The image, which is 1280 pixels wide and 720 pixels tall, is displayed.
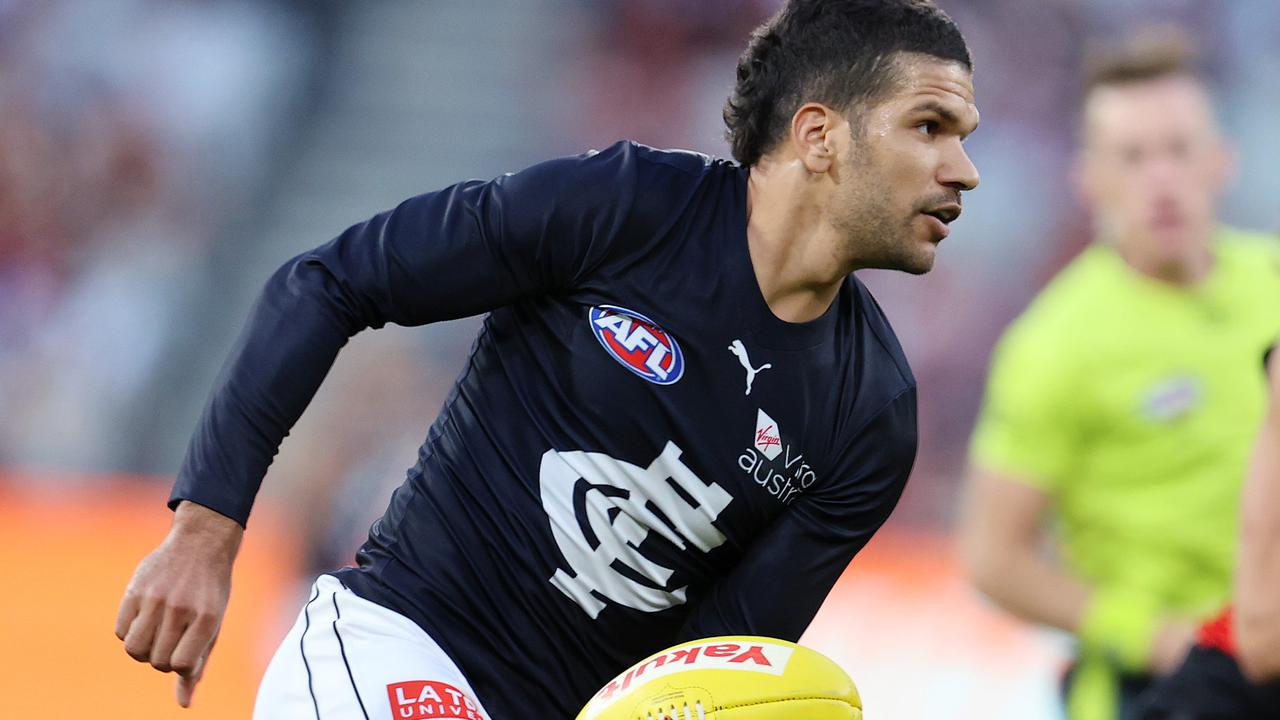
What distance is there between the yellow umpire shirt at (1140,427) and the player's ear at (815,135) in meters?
1.87

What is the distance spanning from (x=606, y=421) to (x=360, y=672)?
593mm

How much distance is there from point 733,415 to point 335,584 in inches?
30.8

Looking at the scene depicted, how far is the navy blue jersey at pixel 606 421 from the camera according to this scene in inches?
112

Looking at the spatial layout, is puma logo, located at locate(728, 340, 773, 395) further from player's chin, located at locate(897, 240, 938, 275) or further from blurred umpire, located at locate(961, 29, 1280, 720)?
blurred umpire, located at locate(961, 29, 1280, 720)

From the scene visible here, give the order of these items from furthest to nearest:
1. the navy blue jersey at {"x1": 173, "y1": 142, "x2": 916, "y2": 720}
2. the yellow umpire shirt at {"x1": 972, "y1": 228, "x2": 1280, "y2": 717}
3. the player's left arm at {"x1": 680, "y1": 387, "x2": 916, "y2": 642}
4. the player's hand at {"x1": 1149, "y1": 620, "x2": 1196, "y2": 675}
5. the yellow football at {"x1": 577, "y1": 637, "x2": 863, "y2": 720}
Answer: the yellow umpire shirt at {"x1": 972, "y1": 228, "x2": 1280, "y2": 717} < the player's hand at {"x1": 1149, "y1": 620, "x2": 1196, "y2": 675} < the player's left arm at {"x1": 680, "y1": 387, "x2": 916, "y2": 642} < the navy blue jersey at {"x1": 173, "y1": 142, "x2": 916, "y2": 720} < the yellow football at {"x1": 577, "y1": 637, "x2": 863, "y2": 720}

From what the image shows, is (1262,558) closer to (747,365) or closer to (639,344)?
(747,365)

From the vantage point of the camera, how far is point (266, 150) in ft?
36.8

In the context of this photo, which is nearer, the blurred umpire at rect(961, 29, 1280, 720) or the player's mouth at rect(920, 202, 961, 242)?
the player's mouth at rect(920, 202, 961, 242)

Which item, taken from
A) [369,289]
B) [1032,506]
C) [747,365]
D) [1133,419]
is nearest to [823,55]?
[747,365]

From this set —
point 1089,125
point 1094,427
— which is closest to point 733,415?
point 1094,427

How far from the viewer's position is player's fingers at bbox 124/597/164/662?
2578mm

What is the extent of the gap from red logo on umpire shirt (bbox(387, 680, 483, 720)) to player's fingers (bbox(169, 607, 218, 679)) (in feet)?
0.99

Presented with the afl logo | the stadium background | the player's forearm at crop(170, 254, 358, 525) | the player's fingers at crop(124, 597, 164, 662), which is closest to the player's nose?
the afl logo

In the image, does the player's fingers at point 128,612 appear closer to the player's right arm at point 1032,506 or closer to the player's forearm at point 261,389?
the player's forearm at point 261,389
